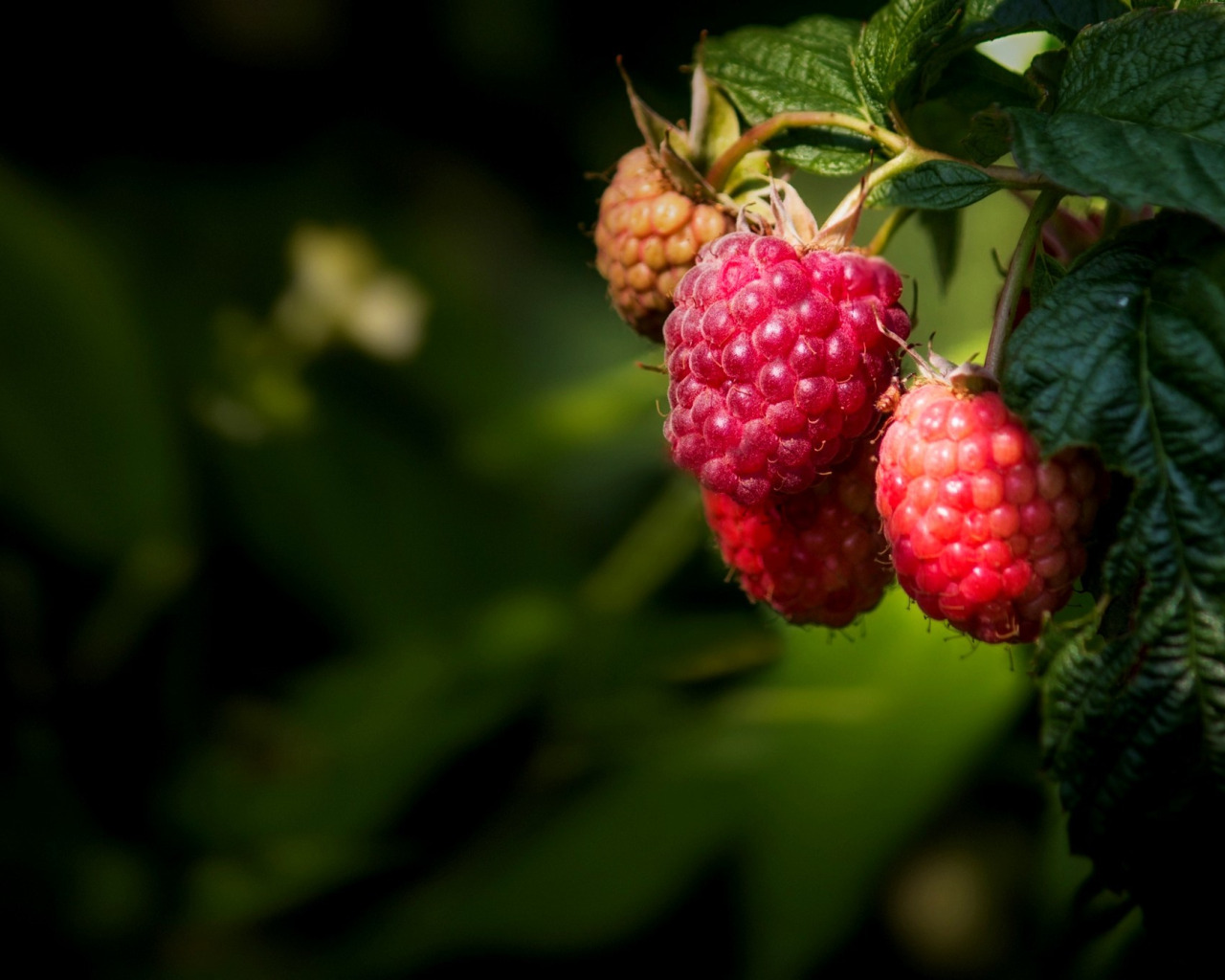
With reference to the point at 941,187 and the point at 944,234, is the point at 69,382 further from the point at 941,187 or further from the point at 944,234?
the point at 941,187

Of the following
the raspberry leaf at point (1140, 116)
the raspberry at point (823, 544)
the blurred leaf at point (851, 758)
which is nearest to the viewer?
the raspberry leaf at point (1140, 116)

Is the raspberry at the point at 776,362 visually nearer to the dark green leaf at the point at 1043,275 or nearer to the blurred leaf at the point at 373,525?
the dark green leaf at the point at 1043,275

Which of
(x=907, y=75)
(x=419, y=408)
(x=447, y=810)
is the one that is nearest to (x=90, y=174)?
(x=419, y=408)

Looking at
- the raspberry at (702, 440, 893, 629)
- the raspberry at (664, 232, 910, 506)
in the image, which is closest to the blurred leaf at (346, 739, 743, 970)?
the raspberry at (702, 440, 893, 629)

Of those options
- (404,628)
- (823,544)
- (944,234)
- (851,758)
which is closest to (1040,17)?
→ (944,234)

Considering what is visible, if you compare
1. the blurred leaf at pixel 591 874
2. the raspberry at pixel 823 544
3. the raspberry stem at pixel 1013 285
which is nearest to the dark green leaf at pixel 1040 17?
the raspberry stem at pixel 1013 285

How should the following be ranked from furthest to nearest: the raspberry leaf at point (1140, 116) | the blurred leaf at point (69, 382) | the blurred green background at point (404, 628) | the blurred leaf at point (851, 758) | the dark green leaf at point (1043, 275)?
the blurred leaf at point (69, 382) → the blurred green background at point (404, 628) → the blurred leaf at point (851, 758) → the dark green leaf at point (1043, 275) → the raspberry leaf at point (1140, 116)
